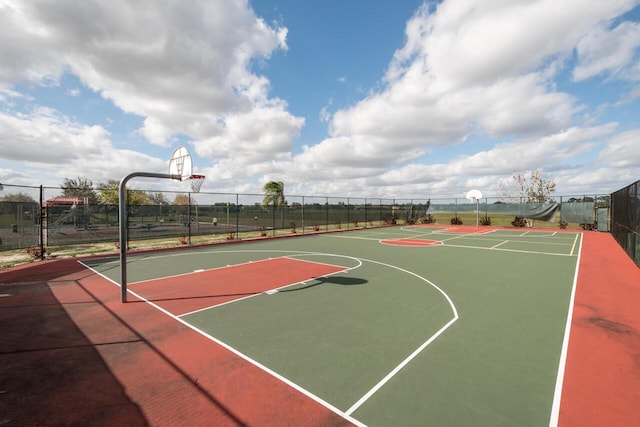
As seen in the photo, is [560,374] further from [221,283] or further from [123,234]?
[123,234]

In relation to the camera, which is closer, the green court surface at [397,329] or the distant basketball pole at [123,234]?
the green court surface at [397,329]

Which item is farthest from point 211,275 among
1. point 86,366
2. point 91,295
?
point 86,366

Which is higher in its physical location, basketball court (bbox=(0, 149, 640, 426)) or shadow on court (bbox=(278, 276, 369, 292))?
shadow on court (bbox=(278, 276, 369, 292))

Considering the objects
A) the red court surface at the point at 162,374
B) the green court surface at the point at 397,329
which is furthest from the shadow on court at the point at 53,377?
the green court surface at the point at 397,329

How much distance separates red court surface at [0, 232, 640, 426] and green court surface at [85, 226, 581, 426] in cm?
30

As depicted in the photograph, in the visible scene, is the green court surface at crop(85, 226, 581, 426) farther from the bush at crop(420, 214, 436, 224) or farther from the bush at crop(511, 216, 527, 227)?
the bush at crop(420, 214, 436, 224)

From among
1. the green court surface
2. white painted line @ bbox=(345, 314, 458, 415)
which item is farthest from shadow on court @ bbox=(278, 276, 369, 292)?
white painted line @ bbox=(345, 314, 458, 415)

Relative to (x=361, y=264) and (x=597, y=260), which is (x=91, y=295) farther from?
(x=597, y=260)

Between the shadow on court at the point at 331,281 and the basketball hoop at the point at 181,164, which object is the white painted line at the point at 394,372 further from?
the basketball hoop at the point at 181,164

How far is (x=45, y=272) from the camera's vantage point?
10266 mm

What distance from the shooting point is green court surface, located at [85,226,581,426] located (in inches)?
138

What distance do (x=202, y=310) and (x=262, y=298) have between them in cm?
145

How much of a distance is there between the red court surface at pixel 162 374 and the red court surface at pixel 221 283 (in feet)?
2.19

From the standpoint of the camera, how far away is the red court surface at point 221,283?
713 cm
